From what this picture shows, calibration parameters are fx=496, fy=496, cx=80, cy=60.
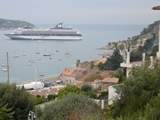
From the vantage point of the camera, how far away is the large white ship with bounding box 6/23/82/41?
97188mm

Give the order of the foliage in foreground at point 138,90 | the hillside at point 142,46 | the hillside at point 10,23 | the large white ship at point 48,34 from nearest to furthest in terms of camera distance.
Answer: the foliage in foreground at point 138,90 < the hillside at point 142,46 < the large white ship at point 48,34 < the hillside at point 10,23

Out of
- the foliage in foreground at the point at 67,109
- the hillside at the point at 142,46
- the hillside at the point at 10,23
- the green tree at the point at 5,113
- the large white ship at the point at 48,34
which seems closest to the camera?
the foliage in foreground at the point at 67,109

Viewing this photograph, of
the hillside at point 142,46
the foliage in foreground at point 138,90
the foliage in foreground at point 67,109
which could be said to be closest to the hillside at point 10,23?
the hillside at point 142,46

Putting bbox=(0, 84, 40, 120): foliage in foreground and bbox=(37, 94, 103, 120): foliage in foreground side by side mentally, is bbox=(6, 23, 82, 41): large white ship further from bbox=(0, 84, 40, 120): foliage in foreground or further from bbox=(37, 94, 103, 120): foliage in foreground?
bbox=(37, 94, 103, 120): foliage in foreground

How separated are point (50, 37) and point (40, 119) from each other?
88.3 m

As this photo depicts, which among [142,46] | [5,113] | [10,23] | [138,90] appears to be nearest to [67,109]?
[5,113]

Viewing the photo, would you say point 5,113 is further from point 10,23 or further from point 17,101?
point 10,23

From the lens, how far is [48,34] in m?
98.7

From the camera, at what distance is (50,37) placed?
9831 cm

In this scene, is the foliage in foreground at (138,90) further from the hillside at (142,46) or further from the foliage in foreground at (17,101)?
the hillside at (142,46)

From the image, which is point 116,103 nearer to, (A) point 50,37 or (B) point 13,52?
(B) point 13,52

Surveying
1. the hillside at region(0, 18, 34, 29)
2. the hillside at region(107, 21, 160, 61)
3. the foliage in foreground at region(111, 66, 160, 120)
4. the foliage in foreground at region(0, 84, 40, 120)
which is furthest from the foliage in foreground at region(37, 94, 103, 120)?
the hillside at region(0, 18, 34, 29)

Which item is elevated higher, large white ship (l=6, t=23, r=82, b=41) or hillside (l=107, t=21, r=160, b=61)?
hillside (l=107, t=21, r=160, b=61)

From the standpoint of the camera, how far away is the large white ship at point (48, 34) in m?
97.2
